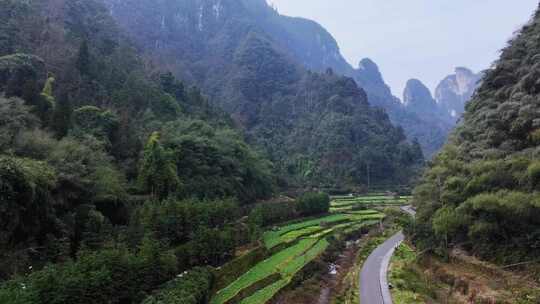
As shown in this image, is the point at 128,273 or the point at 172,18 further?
the point at 172,18

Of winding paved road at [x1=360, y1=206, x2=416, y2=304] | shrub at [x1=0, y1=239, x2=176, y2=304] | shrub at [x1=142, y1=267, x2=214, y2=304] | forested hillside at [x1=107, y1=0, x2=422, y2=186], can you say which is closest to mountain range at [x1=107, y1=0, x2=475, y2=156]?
forested hillside at [x1=107, y1=0, x2=422, y2=186]

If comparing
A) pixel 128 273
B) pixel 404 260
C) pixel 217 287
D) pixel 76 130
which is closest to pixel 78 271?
pixel 128 273

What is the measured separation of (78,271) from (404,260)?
23.3 metres

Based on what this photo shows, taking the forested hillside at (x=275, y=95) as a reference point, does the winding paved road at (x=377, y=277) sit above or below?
below

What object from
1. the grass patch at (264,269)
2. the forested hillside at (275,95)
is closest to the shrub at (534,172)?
the grass patch at (264,269)

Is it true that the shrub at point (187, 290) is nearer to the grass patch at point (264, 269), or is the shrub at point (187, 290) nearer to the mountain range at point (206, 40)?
the grass patch at point (264, 269)

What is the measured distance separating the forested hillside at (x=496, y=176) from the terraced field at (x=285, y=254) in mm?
9472

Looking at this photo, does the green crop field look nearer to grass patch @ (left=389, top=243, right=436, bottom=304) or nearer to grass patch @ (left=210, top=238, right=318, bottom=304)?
grass patch @ (left=210, top=238, right=318, bottom=304)

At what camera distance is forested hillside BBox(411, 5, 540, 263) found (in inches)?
777

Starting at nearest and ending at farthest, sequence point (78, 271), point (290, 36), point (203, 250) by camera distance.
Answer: point (78, 271)
point (203, 250)
point (290, 36)

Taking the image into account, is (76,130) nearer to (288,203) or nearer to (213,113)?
(288,203)

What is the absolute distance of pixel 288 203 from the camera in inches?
1813

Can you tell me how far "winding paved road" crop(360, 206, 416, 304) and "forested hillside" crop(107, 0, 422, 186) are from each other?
33.8m

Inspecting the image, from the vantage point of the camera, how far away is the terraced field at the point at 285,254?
69.2 ft
